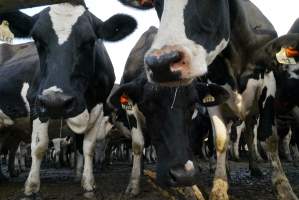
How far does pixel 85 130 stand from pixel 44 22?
1776 mm

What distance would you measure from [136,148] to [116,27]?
6.74 feet

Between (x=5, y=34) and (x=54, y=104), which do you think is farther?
(x=5, y=34)

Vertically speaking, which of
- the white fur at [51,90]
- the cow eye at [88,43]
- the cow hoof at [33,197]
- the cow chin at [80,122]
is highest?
the cow eye at [88,43]

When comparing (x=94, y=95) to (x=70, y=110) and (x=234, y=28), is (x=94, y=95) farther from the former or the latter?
(x=234, y=28)

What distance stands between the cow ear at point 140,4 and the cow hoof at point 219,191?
8.21 feet

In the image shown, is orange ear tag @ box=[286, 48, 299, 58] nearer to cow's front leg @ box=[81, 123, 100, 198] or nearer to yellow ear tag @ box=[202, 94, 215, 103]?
yellow ear tag @ box=[202, 94, 215, 103]

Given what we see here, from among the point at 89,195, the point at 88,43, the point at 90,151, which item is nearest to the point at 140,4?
the point at 88,43

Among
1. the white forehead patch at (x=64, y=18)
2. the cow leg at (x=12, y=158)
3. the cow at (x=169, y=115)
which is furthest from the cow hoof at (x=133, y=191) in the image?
the cow leg at (x=12, y=158)

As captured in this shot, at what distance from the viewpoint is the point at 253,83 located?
5.96 m

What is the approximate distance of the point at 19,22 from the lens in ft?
23.6

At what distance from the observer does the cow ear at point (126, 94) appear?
585 cm

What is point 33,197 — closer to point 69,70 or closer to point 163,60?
point 69,70

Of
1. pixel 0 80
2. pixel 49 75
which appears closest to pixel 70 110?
pixel 49 75

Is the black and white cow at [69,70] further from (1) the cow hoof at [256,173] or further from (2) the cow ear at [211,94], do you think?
(1) the cow hoof at [256,173]
